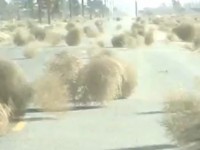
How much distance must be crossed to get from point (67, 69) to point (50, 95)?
344 cm


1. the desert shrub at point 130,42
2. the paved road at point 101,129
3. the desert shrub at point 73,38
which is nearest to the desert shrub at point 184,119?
the paved road at point 101,129

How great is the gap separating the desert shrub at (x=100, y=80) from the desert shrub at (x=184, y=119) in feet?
24.4

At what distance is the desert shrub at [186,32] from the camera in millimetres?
75062

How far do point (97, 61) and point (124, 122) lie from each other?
16.1ft

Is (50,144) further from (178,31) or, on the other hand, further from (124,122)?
(178,31)

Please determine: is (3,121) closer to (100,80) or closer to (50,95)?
(50,95)

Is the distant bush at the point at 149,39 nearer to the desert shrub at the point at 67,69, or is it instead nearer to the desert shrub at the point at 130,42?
the desert shrub at the point at 130,42

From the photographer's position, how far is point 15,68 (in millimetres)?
18250

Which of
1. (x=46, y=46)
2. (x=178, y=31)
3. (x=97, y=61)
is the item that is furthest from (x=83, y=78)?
(x=178, y=31)

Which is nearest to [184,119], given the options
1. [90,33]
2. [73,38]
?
[73,38]

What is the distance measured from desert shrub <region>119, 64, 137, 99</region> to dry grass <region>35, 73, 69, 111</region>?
4.25 m

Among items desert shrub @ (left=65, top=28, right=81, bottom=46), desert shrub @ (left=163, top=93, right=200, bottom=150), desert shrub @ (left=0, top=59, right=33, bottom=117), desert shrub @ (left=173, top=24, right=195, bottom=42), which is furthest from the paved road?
desert shrub @ (left=173, top=24, right=195, bottom=42)

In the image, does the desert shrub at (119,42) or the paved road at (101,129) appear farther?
the desert shrub at (119,42)

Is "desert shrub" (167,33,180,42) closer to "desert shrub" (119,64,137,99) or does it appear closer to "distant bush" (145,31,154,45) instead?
"distant bush" (145,31,154,45)
